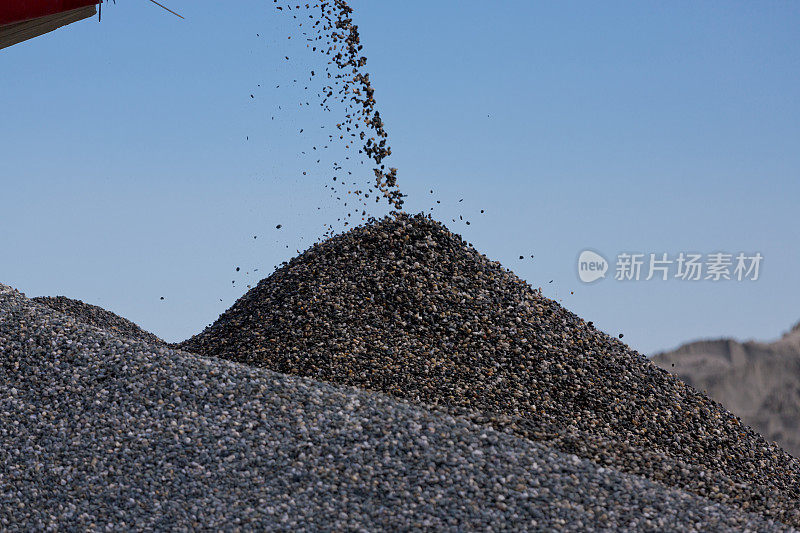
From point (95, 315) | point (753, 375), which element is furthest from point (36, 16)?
point (753, 375)

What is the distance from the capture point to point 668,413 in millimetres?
6141

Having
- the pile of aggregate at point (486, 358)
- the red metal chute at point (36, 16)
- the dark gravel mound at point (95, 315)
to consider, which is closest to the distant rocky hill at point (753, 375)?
the pile of aggregate at point (486, 358)

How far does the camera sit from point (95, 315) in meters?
9.73

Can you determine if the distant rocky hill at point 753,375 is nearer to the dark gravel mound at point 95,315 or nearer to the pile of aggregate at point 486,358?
the pile of aggregate at point 486,358

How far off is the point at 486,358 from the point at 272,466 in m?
2.50

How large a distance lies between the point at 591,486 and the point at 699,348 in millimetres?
5597

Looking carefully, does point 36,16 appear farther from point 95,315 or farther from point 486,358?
point 486,358

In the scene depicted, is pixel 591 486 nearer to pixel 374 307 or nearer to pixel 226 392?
pixel 226 392

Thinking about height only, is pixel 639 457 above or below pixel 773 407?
below

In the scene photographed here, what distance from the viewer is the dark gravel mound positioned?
31.0 feet

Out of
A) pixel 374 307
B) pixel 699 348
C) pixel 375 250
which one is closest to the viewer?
pixel 374 307

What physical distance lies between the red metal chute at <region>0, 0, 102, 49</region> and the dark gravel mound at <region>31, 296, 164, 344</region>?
3559 millimetres

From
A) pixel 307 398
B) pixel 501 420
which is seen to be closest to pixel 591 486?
pixel 501 420

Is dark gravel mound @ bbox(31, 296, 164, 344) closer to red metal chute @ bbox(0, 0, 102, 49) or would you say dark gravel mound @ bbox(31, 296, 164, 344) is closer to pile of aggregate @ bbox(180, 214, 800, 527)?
pile of aggregate @ bbox(180, 214, 800, 527)
